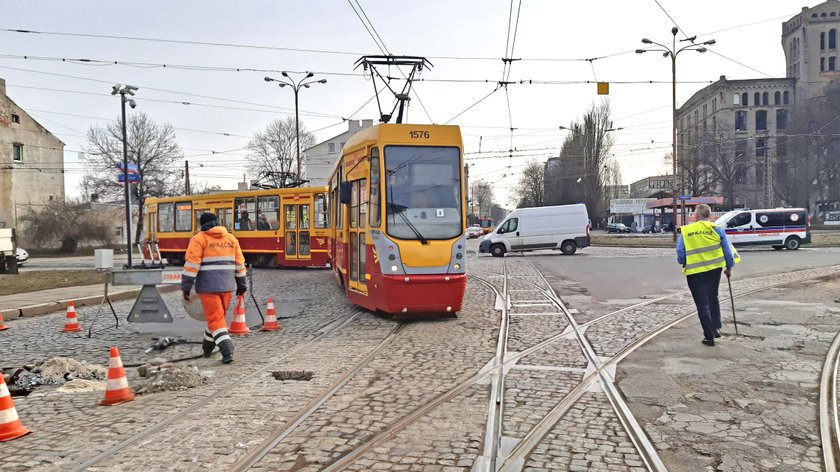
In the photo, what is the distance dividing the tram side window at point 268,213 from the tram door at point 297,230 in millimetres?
421

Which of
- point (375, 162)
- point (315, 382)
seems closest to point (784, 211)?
point (375, 162)

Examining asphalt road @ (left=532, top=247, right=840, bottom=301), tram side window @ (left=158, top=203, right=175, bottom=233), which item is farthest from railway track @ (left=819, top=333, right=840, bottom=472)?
tram side window @ (left=158, top=203, right=175, bottom=233)

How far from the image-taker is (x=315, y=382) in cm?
601

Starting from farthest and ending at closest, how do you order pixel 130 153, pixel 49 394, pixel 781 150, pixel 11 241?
pixel 781 150
pixel 130 153
pixel 11 241
pixel 49 394

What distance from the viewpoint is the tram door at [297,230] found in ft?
73.0

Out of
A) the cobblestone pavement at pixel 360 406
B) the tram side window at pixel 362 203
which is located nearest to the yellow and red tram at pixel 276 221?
the tram side window at pixel 362 203

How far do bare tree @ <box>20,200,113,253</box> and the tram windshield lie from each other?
40.6m

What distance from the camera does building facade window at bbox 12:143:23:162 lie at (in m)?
46.3

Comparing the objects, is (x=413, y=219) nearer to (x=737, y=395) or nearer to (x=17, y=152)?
(x=737, y=395)

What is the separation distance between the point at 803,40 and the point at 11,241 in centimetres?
9399

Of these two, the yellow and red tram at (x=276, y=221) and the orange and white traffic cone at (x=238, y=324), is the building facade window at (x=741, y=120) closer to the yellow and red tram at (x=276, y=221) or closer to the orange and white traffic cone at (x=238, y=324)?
the yellow and red tram at (x=276, y=221)

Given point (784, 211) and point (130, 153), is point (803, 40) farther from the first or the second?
point (130, 153)

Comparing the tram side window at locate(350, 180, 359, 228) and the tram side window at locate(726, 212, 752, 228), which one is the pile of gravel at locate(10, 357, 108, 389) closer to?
the tram side window at locate(350, 180, 359, 228)

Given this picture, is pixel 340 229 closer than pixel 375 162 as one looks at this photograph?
No
